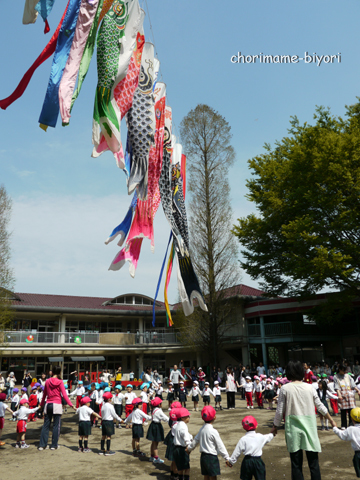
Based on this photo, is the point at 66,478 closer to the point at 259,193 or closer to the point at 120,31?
the point at 120,31

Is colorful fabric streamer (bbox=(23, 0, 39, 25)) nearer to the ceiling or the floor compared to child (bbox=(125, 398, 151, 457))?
nearer to the ceiling

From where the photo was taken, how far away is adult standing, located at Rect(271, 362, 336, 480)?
4.89m

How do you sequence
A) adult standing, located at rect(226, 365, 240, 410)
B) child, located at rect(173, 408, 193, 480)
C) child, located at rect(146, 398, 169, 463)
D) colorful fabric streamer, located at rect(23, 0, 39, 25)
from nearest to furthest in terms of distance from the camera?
1. child, located at rect(173, 408, 193, 480)
2. colorful fabric streamer, located at rect(23, 0, 39, 25)
3. child, located at rect(146, 398, 169, 463)
4. adult standing, located at rect(226, 365, 240, 410)

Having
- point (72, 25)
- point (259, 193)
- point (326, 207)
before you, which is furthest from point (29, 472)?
point (259, 193)

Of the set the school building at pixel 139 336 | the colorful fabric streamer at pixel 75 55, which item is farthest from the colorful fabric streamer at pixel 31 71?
the school building at pixel 139 336

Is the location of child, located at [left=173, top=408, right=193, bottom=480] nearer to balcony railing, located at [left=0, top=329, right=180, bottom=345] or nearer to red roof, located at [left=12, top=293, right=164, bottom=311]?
balcony railing, located at [left=0, top=329, right=180, bottom=345]

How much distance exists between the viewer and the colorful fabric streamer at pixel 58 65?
7996 millimetres

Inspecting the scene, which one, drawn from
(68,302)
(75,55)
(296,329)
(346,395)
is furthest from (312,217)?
(68,302)

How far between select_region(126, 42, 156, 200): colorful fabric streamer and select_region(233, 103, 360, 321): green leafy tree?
11.9 m

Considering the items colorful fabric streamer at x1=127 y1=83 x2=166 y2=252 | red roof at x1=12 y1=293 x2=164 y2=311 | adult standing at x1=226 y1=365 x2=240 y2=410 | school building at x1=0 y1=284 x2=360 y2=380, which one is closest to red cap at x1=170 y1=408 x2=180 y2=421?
colorful fabric streamer at x1=127 y1=83 x2=166 y2=252

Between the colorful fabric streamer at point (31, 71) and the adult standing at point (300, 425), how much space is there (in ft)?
23.4

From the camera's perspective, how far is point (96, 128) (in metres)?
9.23

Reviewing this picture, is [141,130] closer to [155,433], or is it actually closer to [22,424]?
[155,433]

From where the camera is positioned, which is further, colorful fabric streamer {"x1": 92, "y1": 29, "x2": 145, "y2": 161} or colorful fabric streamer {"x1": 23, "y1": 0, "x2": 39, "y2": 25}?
colorful fabric streamer {"x1": 92, "y1": 29, "x2": 145, "y2": 161}
